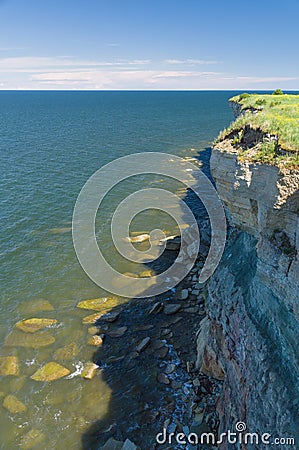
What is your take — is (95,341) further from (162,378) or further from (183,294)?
(183,294)

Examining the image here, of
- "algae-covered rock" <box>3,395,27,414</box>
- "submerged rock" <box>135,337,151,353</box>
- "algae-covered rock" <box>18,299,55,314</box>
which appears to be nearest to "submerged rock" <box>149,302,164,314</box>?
"submerged rock" <box>135,337,151,353</box>

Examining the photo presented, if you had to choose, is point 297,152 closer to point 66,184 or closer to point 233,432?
point 233,432

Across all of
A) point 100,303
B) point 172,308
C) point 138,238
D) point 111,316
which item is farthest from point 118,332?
point 138,238

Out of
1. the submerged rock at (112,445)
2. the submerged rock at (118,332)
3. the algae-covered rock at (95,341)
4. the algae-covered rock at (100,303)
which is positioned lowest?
the submerged rock at (112,445)

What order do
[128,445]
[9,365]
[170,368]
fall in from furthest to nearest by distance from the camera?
[9,365]
[170,368]
[128,445]

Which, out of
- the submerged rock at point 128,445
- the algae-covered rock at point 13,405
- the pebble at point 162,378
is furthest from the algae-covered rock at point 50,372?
the submerged rock at point 128,445

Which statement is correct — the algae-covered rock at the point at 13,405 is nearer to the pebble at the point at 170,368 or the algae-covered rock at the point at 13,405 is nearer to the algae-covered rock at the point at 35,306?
the algae-covered rock at the point at 35,306

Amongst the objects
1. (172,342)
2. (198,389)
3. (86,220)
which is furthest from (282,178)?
(86,220)
